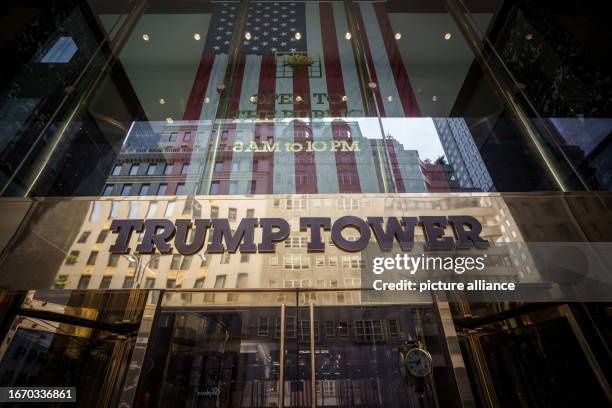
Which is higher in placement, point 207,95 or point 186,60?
point 186,60

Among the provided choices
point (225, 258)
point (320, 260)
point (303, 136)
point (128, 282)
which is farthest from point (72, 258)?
point (303, 136)

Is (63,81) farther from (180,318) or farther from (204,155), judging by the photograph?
(180,318)

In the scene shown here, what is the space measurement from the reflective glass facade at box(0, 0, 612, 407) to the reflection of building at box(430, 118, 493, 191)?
0.11 ft

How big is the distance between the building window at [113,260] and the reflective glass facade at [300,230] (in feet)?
0.08

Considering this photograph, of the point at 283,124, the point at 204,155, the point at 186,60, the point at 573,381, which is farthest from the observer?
the point at 186,60

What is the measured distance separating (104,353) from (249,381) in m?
1.72

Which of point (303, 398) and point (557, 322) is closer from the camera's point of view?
point (303, 398)

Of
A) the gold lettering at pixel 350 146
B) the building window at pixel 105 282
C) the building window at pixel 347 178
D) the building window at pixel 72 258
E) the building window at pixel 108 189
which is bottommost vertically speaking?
the building window at pixel 105 282

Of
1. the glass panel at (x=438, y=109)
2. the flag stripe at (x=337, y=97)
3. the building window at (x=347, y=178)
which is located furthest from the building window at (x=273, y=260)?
the glass panel at (x=438, y=109)

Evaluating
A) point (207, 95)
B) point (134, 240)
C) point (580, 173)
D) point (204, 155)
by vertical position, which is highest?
point (207, 95)

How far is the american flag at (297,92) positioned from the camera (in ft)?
13.3

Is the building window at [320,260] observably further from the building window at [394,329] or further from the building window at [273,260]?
the building window at [394,329]

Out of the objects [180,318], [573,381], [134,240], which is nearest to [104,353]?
[180,318]

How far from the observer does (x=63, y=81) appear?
446 centimetres
